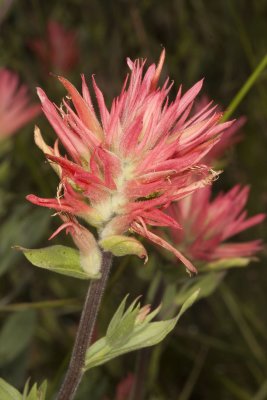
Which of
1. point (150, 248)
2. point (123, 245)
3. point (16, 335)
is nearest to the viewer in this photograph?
point (123, 245)

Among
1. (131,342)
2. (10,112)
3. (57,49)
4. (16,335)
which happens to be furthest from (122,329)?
(57,49)

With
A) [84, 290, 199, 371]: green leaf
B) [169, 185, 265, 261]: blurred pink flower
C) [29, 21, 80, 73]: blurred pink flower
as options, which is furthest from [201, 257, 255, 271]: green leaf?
[29, 21, 80, 73]: blurred pink flower

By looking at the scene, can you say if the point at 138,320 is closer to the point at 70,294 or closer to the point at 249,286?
the point at 70,294

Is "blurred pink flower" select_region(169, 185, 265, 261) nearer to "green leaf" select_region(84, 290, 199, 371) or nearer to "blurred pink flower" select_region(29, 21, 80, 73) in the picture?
"green leaf" select_region(84, 290, 199, 371)

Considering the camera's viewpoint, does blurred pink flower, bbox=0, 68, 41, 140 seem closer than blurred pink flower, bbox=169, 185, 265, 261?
No

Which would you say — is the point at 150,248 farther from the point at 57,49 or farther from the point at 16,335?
the point at 57,49

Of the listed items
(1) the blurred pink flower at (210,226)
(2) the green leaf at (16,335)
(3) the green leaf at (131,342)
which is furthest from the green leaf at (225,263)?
(2) the green leaf at (16,335)

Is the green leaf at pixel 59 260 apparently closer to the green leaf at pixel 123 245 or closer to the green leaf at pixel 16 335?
the green leaf at pixel 123 245
